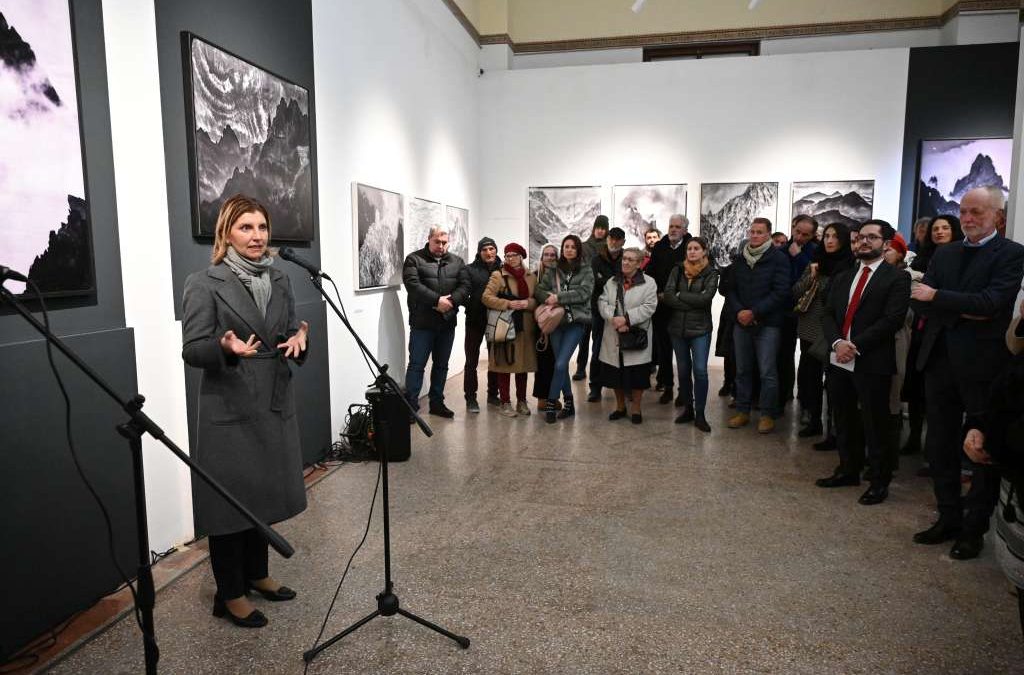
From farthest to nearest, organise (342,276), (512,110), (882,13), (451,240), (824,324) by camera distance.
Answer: (512,110), (882,13), (451,240), (342,276), (824,324)

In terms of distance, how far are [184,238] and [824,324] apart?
388cm

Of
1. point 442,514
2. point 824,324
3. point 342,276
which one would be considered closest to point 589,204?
point 342,276

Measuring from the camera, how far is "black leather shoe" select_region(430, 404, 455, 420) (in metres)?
6.32

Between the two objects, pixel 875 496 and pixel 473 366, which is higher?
pixel 473 366

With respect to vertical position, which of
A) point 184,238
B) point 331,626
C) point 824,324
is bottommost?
point 331,626

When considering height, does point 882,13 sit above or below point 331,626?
above

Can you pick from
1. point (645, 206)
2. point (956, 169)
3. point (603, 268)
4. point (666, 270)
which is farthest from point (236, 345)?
point (956, 169)

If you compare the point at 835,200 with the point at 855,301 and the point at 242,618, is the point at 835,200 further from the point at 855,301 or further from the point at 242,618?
the point at 242,618

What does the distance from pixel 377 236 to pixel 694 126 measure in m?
5.41

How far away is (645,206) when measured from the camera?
31.3ft

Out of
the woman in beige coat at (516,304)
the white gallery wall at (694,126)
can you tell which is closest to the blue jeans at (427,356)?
the woman in beige coat at (516,304)

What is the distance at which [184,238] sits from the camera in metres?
3.61

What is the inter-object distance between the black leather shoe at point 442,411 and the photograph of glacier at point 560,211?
4123mm

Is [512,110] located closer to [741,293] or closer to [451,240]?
[451,240]
